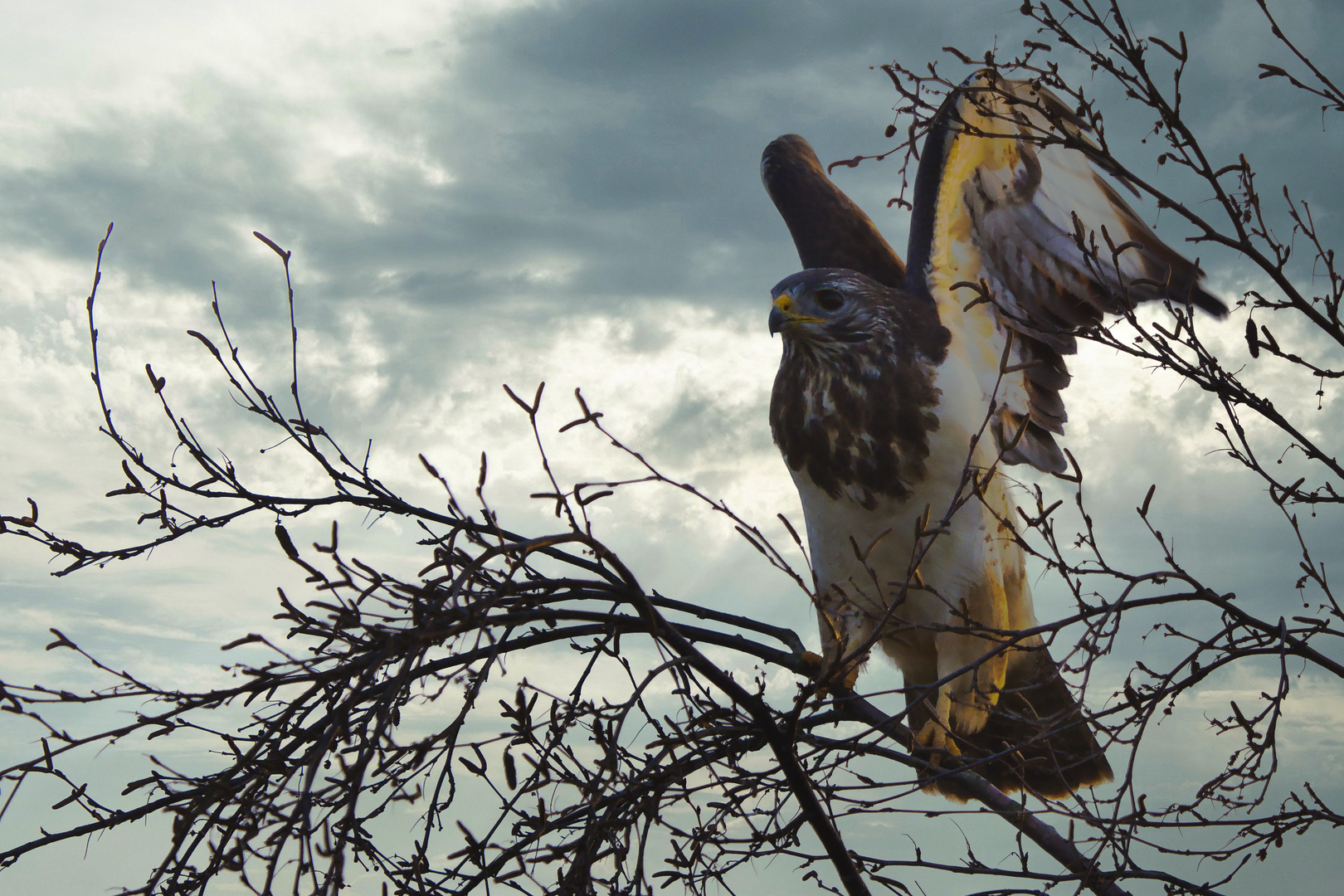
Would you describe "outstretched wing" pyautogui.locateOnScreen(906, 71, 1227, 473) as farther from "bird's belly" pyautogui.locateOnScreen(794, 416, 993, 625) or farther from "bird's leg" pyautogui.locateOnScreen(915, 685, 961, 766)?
"bird's leg" pyautogui.locateOnScreen(915, 685, 961, 766)

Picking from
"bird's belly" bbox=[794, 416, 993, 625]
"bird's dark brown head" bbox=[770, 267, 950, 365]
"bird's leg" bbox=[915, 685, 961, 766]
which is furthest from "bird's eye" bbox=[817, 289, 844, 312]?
"bird's leg" bbox=[915, 685, 961, 766]

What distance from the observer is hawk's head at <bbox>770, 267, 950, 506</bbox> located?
3.45m

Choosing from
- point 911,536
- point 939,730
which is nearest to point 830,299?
point 911,536

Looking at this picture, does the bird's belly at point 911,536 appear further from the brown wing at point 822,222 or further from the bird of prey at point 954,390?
the brown wing at point 822,222

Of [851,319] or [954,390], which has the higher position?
[851,319]

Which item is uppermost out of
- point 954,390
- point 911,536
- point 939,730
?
point 954,390

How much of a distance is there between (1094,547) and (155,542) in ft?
6.88

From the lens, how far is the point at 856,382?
140 inches

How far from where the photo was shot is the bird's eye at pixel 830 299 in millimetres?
3631

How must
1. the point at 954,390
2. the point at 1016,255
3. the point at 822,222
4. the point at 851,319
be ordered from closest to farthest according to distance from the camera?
the point at 954,390 → the point at 851,319 → the point at 1016,255 → the point at 822,222

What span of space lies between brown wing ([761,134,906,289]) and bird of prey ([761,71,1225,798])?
64 cm

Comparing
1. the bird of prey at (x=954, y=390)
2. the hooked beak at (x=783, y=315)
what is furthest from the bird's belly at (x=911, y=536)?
the hooked beak at (x=783, y=315)

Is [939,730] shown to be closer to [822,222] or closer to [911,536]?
[911,536]

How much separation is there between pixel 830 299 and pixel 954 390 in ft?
1.75
